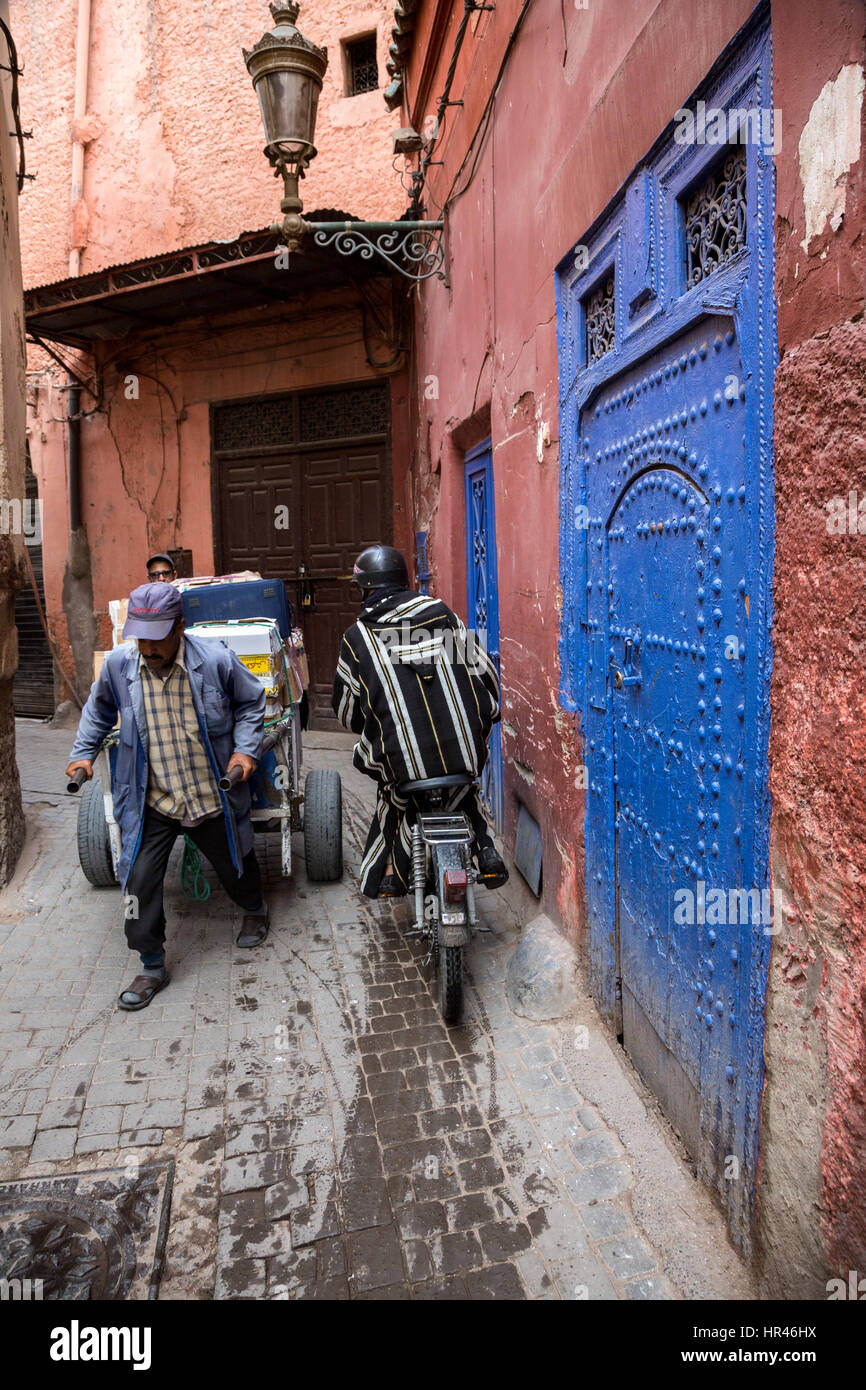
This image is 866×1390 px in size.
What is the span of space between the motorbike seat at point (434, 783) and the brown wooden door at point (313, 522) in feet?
20.3

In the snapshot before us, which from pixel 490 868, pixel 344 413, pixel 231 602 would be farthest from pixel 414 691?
pixel 344 413

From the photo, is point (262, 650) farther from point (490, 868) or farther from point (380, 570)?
point (490, 868)

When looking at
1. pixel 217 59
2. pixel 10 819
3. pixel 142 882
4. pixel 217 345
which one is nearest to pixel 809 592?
pixel 142 882

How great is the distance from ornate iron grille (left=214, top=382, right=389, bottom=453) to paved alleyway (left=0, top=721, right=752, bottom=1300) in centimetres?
658

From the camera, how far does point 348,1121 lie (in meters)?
3.02

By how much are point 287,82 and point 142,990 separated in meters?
5.68

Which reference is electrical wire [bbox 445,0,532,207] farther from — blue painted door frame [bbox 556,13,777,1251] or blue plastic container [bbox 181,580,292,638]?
blue plastic container [bbox 181,580,292,638]

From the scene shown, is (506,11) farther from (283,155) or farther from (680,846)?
(680,846)

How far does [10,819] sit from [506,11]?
17.3ft

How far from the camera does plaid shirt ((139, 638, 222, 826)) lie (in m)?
3.99

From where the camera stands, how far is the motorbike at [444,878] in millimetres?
3441

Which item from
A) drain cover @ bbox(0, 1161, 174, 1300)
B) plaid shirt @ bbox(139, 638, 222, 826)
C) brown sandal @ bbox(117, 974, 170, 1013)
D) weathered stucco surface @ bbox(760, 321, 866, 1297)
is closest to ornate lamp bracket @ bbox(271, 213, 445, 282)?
plaid shirt @ bbox(139, 638, 222, 826)

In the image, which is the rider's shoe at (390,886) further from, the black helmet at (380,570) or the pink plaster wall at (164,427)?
the pink plaster wall at (164,427)

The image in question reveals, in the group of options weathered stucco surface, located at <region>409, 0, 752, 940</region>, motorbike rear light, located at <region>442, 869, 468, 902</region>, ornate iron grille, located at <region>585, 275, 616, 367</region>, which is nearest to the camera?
weathered stucco surface, located at <region>409, 0, 752, 940</region>
